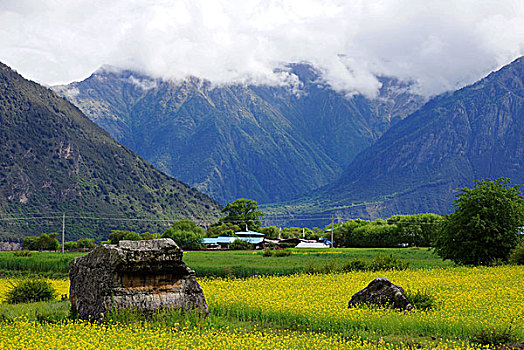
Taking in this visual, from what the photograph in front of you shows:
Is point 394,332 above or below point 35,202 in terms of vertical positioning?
below

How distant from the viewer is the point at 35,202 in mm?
132625

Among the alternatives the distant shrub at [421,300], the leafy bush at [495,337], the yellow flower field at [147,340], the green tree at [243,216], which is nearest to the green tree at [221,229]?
the green tree at [243,216]

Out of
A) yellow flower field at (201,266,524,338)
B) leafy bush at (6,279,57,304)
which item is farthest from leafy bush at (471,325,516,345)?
leafy bush at (6,279,57,304)

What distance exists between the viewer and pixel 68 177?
478 feet

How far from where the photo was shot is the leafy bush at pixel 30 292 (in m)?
24.8

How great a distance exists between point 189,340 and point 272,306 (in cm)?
630

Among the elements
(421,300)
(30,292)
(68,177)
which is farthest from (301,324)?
(68,177)

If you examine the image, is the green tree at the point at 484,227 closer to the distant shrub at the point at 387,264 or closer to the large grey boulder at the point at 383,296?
the distant shrub at the point at 387,264

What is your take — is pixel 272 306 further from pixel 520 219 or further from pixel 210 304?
pixel 520 219

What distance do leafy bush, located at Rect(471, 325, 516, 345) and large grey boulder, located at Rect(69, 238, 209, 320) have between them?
842 centimetres

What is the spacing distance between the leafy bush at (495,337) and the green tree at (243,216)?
12444 cm

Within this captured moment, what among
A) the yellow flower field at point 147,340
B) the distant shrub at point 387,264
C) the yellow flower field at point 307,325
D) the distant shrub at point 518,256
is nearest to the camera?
the yellow flower field at point 147,340

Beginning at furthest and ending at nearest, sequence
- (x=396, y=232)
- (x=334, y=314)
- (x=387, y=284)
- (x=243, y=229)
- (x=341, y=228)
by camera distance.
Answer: (x=243, y=229) < (x=341, y=228) < (x=396, y=232) < (x=387, y=284) < (x=334, y=314)

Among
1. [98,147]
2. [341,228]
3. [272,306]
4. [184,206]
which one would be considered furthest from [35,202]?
[272,306]
